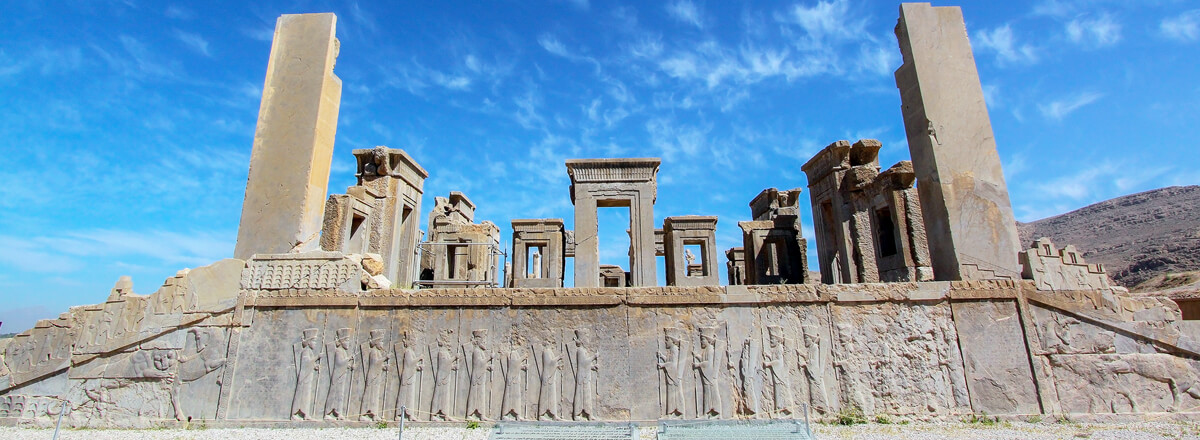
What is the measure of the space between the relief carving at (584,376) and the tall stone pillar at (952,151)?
17.7 ft

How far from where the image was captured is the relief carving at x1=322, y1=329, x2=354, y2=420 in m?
7.39

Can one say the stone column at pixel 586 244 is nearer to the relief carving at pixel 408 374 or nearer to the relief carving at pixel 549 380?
the relief carving at pixel 549 380

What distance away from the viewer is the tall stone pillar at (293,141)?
8.33 metres

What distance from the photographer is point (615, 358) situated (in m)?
7.43

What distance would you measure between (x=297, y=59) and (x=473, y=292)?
5229mm

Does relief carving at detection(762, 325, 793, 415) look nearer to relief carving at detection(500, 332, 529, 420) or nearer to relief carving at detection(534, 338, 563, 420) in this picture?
relief carving at detection(534, 338, 563, 420)

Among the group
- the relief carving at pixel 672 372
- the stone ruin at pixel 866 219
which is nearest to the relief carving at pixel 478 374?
the relief carving at pixel 672 372

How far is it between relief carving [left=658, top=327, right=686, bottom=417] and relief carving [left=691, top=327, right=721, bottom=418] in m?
0.22

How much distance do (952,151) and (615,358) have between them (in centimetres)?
606

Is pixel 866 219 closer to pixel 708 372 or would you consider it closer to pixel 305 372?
pixel 708 372

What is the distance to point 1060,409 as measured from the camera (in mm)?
7102

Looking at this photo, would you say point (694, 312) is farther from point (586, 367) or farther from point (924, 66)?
point (924, 66)

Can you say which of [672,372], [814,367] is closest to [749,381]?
[814,367]

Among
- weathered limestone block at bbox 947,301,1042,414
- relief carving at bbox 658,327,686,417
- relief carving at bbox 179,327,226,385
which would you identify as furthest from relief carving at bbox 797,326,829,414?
relief carving at bbox 179,327,226,385
